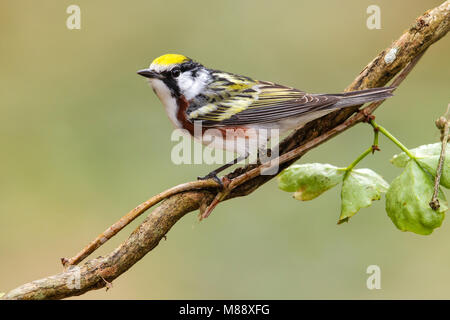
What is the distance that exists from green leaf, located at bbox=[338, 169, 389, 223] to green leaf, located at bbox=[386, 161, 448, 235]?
106 mm

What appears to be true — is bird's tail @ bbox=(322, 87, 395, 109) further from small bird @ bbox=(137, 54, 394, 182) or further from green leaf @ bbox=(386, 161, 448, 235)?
small bird @ bbox=(137, 54, 394, 182)

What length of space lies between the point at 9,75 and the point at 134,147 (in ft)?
5.02

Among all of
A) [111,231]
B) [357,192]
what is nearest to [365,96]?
[357,192]

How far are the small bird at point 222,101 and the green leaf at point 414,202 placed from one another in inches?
30.0

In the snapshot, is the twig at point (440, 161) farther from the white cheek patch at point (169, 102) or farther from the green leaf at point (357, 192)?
the white cheek patch at point (169, 102)

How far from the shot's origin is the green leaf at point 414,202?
1.72m

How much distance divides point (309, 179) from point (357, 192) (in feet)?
0.58

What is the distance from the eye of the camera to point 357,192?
189 cm

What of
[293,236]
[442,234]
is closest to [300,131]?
[293,236]

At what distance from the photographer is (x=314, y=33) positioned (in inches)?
204

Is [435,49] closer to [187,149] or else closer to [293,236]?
[293,236]

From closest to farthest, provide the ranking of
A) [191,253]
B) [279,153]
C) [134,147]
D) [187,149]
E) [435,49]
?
[279,153], [187,149], [191,253], [134,147], [435,49]

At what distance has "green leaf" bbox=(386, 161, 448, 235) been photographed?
1.72 m

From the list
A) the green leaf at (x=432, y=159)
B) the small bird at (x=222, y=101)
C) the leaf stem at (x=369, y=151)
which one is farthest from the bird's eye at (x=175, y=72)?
the green leaf at (x=432, y=159)
